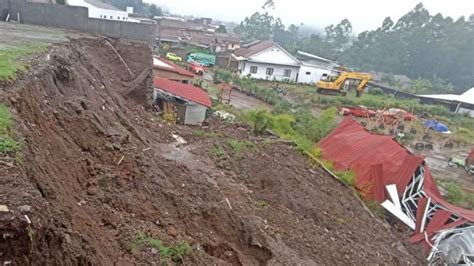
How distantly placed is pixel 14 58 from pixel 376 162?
11089 mm

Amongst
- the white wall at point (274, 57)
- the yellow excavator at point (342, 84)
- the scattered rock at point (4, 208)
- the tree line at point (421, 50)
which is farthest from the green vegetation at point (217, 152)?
the tree line at point (421, 50)

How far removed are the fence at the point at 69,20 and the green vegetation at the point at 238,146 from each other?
21.4ft

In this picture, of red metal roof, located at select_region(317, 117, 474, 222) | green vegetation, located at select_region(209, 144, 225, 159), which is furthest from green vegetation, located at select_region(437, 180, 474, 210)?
green vegetation, located at select_region(209, 144, 225, 159)

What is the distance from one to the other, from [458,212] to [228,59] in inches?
1358

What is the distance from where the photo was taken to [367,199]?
1258 cm

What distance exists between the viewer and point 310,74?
42031mm

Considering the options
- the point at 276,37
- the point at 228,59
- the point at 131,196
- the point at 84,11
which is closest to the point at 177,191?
the point at 131,196

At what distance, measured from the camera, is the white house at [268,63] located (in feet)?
131

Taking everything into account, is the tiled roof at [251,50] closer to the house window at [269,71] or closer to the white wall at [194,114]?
the house window at [269,71]

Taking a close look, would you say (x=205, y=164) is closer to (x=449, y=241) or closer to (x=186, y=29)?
(x=449, y=241)

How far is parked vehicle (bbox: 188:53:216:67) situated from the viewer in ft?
138

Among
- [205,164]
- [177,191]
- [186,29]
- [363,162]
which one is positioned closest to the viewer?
[177,191]

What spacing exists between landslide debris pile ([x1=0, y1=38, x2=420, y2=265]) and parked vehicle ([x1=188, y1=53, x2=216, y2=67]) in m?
28.6

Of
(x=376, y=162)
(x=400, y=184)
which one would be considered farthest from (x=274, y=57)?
(x=400, y=184)
